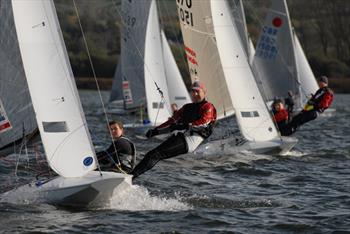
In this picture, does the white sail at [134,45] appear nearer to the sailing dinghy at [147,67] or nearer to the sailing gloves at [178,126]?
the sailing dinghy at [147,67]

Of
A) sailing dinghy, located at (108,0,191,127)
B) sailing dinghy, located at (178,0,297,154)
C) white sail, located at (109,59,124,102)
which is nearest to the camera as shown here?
sailing dinghy, located at (178,0,297,154)

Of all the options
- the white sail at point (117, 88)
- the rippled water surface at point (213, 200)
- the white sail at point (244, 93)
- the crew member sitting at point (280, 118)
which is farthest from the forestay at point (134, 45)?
the rippled water surface at point (213, 200)

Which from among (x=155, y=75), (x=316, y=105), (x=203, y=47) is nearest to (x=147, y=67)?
(x=155, y=75)

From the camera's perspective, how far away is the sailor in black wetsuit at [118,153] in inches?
404

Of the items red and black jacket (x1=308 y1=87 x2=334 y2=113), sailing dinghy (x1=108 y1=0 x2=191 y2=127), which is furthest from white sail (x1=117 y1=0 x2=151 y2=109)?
red and black jacket (x1=308 y1=87 x2=334 y2=113)

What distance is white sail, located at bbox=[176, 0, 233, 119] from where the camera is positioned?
56.4 ft

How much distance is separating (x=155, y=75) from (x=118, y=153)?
1064 centimetres

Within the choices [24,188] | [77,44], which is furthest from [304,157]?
[77,44]

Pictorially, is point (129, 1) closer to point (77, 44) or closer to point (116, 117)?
point (116, 117)

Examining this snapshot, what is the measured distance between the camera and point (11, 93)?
34.4ft

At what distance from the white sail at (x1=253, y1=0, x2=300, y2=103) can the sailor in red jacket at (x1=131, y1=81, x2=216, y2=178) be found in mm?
15047

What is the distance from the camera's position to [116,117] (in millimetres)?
27031

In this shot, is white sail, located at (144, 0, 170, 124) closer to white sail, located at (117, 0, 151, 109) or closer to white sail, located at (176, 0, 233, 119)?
white sail, located at (117, 0, 151, 109)

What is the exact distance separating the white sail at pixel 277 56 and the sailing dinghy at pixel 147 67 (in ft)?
11.5
